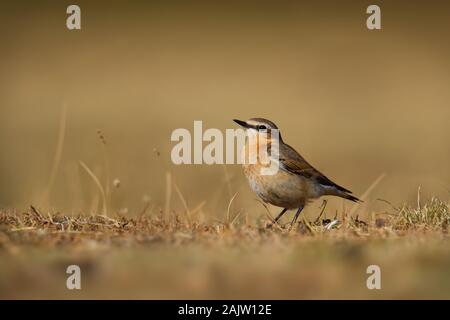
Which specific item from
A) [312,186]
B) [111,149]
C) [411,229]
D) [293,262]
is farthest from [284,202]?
[111,149]

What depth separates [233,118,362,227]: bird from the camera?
33.6ft

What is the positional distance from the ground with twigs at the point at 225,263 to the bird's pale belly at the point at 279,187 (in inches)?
81.2

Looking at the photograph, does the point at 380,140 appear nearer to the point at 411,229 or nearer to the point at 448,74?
the point at 448,74

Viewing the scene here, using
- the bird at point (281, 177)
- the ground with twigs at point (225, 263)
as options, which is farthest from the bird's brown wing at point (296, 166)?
the ground with twigs at point (225, 263)

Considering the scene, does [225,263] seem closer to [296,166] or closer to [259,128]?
[296,166]

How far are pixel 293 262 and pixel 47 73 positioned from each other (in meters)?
25.8

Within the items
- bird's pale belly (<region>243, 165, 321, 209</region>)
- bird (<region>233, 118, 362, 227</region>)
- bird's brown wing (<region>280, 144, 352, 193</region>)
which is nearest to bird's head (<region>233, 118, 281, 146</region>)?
bird (<region>233, 118, 362, 227</region>)

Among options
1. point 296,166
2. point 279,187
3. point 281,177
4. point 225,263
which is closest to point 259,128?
point 296,166

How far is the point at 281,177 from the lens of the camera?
10.3m

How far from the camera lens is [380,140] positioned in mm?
23234

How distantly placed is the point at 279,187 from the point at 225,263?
3918 mm

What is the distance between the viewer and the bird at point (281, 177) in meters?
10.2

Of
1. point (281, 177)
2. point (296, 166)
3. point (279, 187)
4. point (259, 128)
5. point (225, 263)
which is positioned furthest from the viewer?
point (259, 128)

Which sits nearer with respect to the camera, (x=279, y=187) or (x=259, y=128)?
(x=279, y=187)
